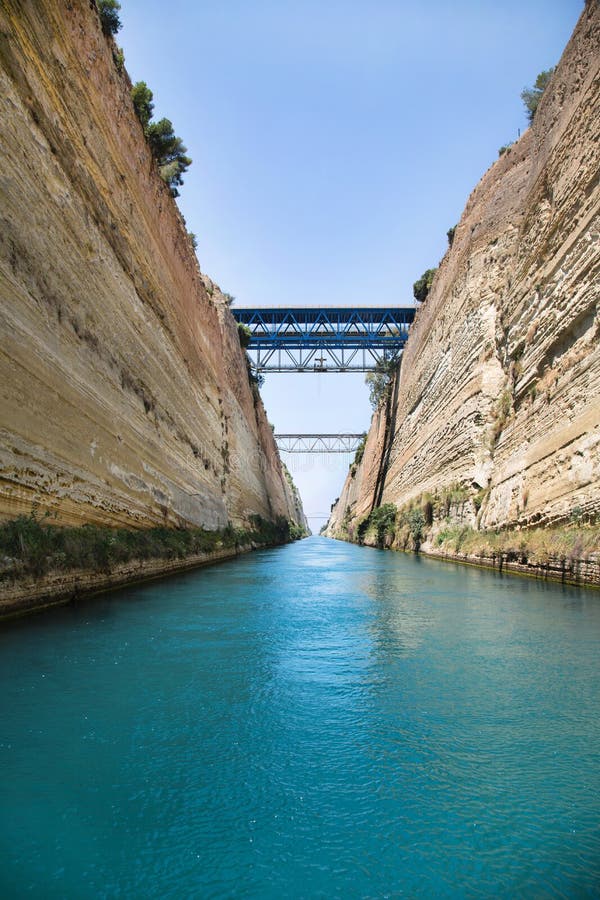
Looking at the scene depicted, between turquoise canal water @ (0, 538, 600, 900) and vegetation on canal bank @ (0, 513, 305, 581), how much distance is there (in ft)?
2.94

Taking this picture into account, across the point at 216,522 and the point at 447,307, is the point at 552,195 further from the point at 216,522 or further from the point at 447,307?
the point at 216,522

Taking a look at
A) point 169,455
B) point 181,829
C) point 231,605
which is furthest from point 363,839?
point 169,455

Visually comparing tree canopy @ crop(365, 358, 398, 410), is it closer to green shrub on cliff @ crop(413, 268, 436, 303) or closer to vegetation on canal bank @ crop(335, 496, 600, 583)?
green shrub on cliff @ crop(413, 268, 436, 303)

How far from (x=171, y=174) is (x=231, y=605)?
16.1 m

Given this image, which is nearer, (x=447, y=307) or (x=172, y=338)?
(x=172, y=338)

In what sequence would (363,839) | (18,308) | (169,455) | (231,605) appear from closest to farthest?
(363,839) → (18,308) → (231,605) → (169,455)

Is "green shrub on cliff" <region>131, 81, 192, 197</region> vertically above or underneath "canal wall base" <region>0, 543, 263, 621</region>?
above

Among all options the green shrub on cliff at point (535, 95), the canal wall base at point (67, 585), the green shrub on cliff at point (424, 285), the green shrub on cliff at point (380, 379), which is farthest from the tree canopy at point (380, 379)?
the canal wall base at point (67, 585)

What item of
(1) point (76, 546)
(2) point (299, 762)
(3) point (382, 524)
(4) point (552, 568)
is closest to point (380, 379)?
(3) point (382, 524)

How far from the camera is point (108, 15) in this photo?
13367 millimetres

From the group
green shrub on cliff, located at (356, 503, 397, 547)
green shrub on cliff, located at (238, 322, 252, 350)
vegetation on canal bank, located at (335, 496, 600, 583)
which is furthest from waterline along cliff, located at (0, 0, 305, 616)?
green shrub on cliff, located at (238, 322, 252, 350)

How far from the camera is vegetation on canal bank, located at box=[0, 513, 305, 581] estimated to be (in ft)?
20.6

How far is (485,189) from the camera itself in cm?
2177

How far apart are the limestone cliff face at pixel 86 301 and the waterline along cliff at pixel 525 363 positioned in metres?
8.52
